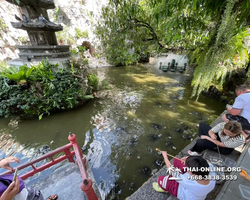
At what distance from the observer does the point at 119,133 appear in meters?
4.39

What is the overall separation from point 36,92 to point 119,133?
392 centimetres

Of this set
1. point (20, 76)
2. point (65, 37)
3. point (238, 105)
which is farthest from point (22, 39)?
point (238, 105)

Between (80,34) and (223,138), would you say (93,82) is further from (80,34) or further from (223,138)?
(80,34)

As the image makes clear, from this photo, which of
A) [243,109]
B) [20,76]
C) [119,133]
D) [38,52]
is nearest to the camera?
[243,109]

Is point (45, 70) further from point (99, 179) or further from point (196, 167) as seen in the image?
point (196, 167)

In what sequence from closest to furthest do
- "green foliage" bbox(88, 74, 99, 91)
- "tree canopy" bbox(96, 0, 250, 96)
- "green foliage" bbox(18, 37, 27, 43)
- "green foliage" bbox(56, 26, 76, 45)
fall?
"tree canopy" bbox(96, 0, 250, 96) < "green foliage" bbox(88, 74, 99, 91) < "green foliage" bbox(18, 37, 27, 43) < "green foliage" bbox(56, 26, 76, 45)

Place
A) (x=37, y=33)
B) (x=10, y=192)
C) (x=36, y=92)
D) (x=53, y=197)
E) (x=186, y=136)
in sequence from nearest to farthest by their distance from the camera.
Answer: (x=10, y=192)
(x=53, y=197)
(x=186, y=136)
(x=36, y=92)
(x=37, y=33)

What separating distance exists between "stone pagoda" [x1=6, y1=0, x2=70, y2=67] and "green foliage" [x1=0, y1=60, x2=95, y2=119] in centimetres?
127

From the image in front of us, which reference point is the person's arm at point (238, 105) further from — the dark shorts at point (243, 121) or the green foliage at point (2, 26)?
the green foliage at point (2, 26)

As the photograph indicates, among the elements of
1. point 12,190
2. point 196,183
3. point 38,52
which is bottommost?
point 196,183

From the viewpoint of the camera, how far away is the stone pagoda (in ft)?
17.9

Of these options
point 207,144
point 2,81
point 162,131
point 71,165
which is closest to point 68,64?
point 2,81

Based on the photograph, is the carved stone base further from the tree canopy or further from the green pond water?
the tree canopy

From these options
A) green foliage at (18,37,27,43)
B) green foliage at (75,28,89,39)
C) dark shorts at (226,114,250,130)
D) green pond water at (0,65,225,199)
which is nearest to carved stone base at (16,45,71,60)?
green pond water at (0,65,225,199)
